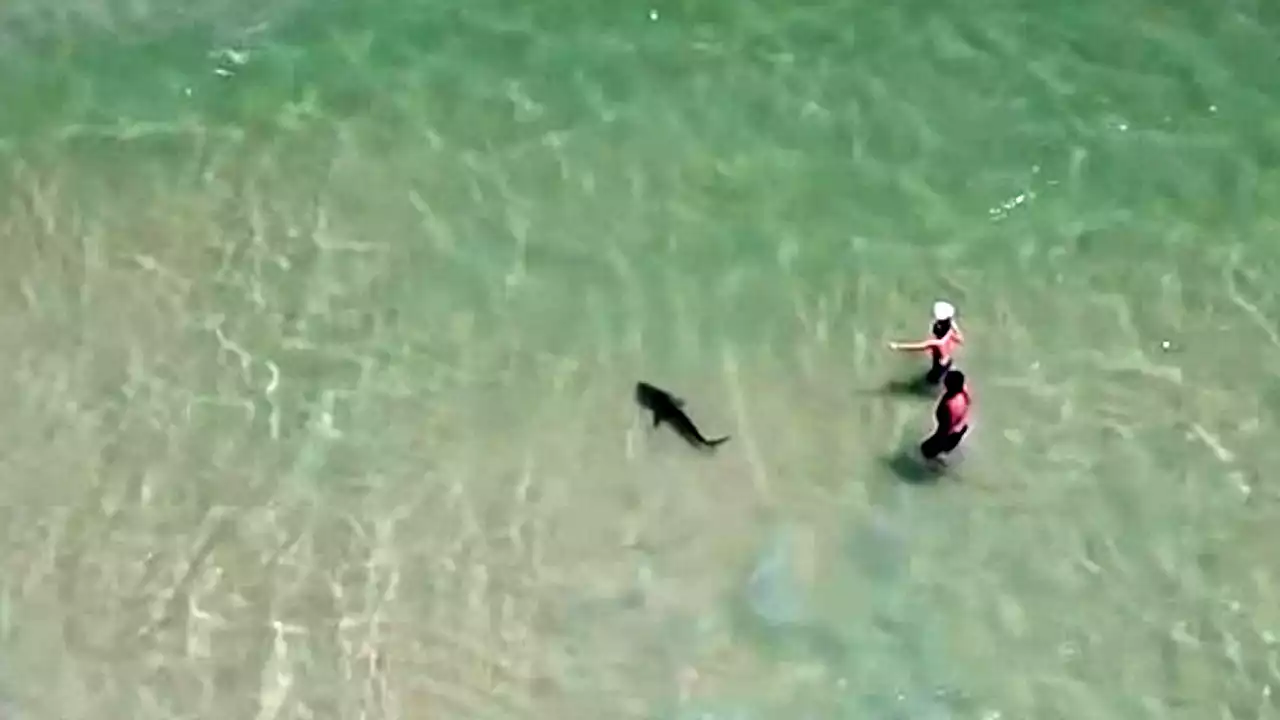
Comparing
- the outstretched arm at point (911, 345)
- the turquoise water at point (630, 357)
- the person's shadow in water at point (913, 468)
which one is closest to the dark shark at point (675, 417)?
the turquoise water at point (630, 357)

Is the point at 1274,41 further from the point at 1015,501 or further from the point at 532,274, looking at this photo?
the point at 532,274

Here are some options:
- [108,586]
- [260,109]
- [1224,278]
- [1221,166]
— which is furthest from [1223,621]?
[260,109]

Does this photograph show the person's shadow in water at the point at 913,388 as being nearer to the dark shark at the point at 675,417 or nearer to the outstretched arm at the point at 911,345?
the outstretched arm at the point at 911,345

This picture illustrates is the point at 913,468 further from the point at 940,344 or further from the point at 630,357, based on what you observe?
the point at 630,357

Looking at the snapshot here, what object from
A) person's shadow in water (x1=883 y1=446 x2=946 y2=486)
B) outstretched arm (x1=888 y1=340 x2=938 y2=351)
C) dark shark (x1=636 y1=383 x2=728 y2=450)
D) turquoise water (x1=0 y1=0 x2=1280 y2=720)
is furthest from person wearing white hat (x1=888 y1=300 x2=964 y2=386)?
dark shark (x1=636 y1=383 x2=728 y2=450)

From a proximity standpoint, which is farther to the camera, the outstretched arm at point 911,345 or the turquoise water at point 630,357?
the outstretched arm at point 911,345
